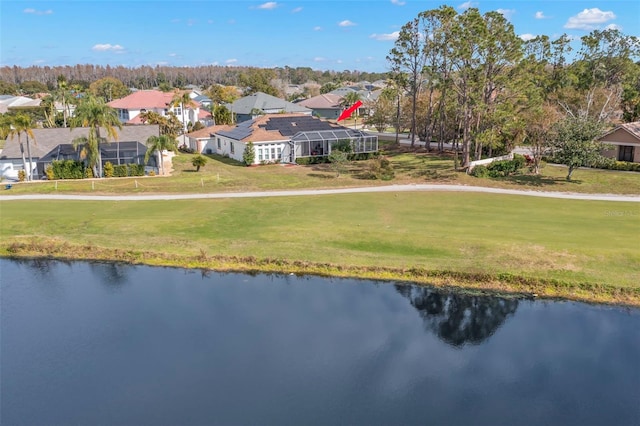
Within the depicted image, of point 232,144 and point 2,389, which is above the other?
point 232,144

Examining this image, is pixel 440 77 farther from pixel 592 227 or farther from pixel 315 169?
pixel 592 227

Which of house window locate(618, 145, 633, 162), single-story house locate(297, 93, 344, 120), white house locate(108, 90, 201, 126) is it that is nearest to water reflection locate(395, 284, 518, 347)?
house window locate(618, 145, 633, 162)

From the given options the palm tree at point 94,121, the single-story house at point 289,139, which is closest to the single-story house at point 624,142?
the single-story house at point 289,139

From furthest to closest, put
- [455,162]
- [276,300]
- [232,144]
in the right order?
[232,144] < [455,162] < [276,300]

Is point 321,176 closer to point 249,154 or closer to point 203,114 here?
point 249,154

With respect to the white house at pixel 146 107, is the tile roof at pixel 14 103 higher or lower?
higher

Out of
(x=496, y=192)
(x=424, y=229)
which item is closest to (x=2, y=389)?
(x=424, y=229)

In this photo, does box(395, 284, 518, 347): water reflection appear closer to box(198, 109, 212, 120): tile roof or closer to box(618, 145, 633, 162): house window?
box(618, 145, 633, 162): house window

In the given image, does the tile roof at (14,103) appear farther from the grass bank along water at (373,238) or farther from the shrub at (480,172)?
the shrub at (480,172)
